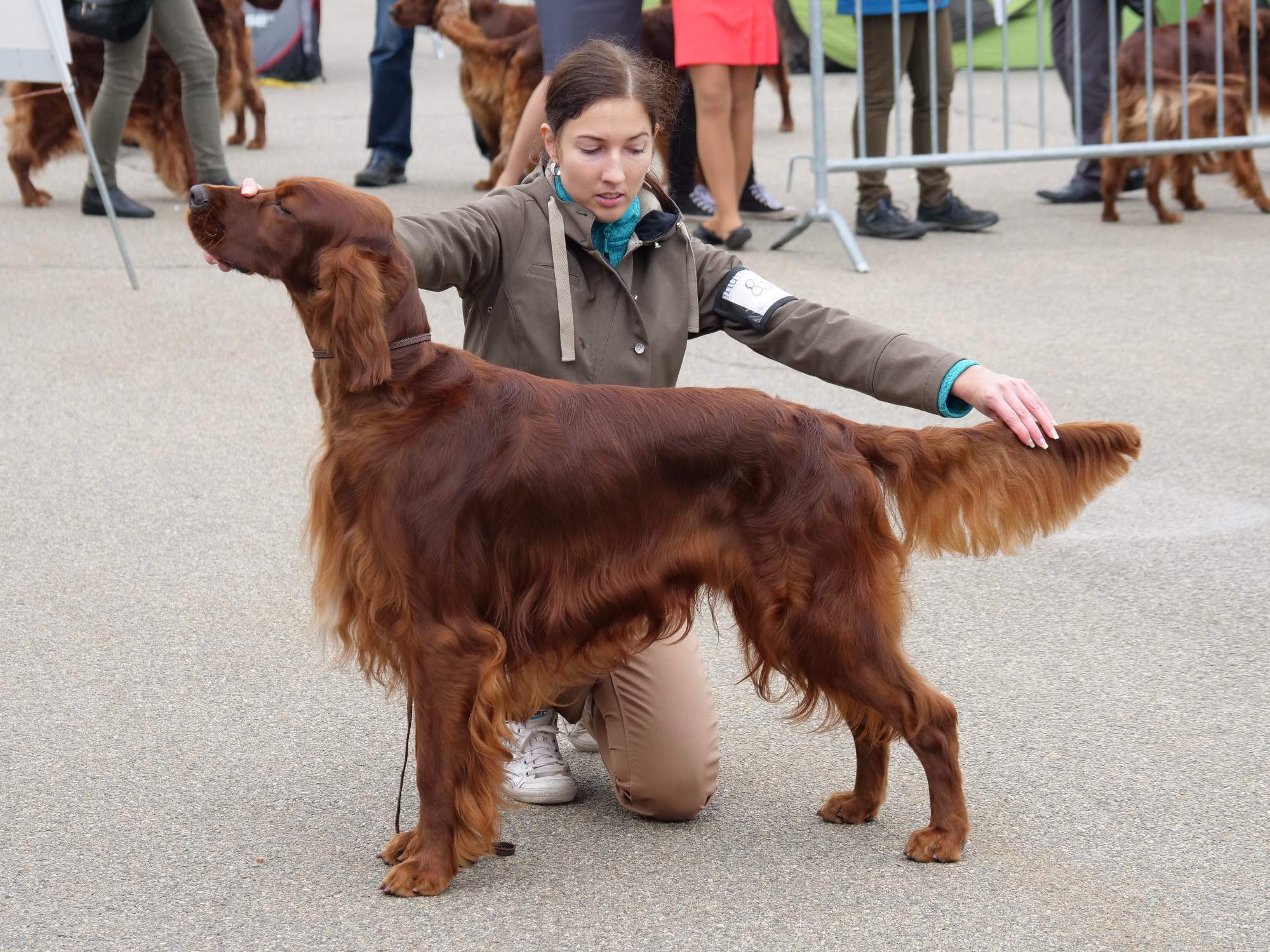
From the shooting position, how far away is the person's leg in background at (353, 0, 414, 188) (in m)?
8.31

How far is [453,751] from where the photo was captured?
234cm

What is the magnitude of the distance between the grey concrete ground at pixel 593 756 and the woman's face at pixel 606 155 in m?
1.14

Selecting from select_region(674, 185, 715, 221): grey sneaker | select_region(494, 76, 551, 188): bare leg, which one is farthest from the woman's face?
select_region(674, 185, 715, 221): grey sneaker

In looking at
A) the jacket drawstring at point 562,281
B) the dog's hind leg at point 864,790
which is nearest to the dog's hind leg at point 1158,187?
the jacket drawstring at point 562,281

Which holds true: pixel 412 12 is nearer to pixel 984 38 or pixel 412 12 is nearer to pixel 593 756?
pixel 593 756

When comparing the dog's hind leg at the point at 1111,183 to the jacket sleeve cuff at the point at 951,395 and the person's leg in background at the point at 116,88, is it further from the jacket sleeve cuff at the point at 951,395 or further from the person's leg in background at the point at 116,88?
the jacket sleeve cuff at the point at 951,395

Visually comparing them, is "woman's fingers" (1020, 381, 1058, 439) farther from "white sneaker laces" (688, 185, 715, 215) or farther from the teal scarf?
"white sneaker laces" (688, 185, 715, 215)

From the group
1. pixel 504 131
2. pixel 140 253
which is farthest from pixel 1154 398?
pixel 140 253

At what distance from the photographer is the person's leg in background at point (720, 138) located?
6.61m

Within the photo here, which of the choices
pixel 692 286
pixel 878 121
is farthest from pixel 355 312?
pixel 878 121

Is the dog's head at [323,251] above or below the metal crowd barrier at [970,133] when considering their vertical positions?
below

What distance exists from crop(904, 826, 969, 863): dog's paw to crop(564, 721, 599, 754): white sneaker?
0.79 m

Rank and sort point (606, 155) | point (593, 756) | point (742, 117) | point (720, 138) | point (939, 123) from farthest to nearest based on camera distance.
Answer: point (939, 123) → point (742, 117) → point (720, 138) → point (593, 756) → point (606, 155)

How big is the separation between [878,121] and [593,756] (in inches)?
200
